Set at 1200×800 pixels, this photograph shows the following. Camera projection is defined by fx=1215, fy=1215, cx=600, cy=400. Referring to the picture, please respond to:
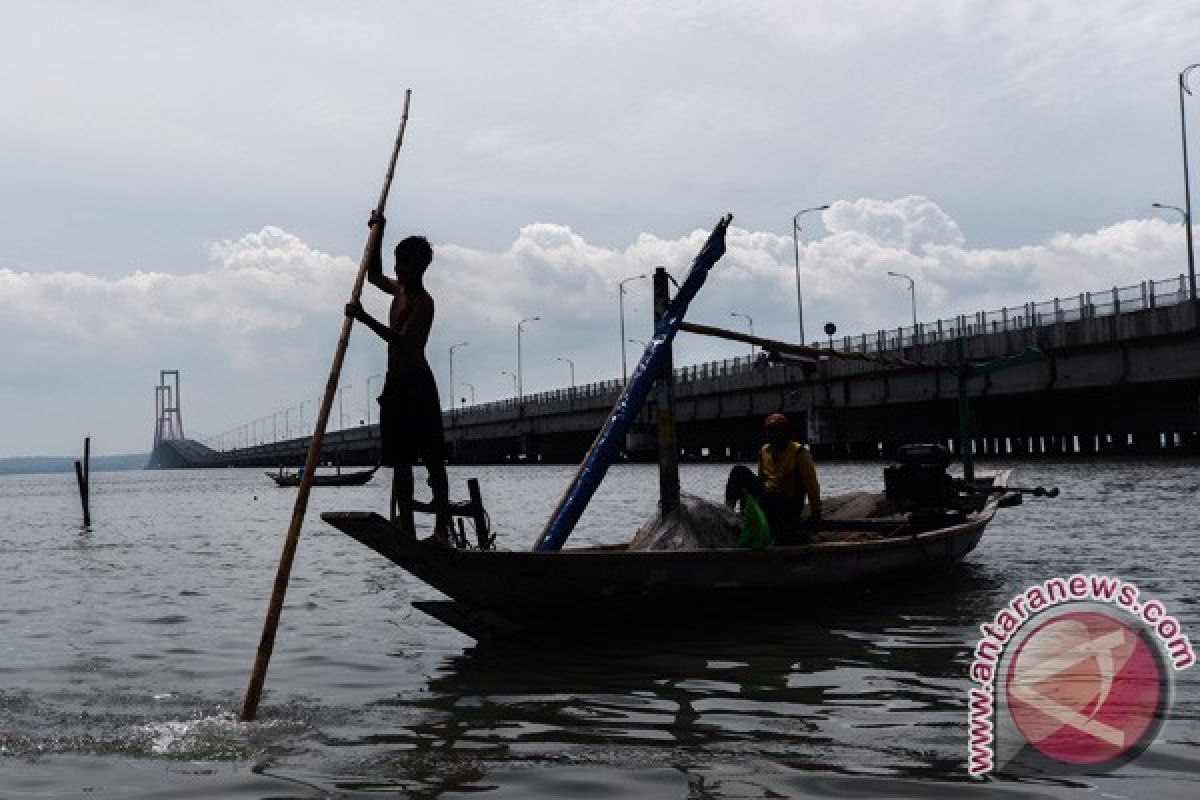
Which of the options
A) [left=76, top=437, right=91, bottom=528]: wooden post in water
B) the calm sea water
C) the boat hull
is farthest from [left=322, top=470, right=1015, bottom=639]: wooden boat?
the boat hull

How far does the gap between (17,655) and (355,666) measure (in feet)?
11.2

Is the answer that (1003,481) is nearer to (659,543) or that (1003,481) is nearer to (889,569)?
(889,569)

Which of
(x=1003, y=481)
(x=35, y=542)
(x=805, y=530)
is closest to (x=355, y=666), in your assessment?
(x=805, y=530)

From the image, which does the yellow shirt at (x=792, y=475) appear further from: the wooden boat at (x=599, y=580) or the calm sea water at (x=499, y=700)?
the calm sea water at (x=499, y=700)

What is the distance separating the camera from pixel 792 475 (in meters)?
12.9

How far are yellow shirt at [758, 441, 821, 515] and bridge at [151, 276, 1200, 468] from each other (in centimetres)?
1006

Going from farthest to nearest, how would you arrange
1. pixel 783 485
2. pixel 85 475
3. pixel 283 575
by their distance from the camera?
pixel 85 475 < pixel 783 485 < pixel 283 575

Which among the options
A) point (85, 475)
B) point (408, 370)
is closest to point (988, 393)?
point (85, 475)

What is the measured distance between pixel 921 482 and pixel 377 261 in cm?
925

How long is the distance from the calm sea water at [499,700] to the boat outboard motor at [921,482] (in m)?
1.05

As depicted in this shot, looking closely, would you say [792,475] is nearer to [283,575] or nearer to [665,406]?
[665,406]

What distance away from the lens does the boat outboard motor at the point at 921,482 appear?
16250 mm

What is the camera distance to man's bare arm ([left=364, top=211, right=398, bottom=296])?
30.4 ft

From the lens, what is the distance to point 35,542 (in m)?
29.9
